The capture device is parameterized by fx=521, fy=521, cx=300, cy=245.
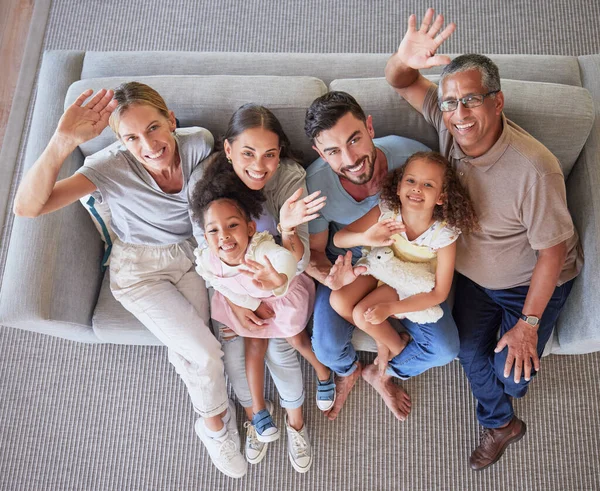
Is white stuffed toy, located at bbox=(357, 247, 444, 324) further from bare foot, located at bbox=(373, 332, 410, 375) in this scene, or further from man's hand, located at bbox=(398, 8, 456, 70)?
man's hand, located at bbox=(398, 8, 456, 70)

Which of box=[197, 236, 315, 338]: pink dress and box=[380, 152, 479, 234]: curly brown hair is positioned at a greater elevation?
box=[380, 152, 479, 234]: curly brown hair

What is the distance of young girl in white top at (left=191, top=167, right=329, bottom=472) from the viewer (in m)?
1.68

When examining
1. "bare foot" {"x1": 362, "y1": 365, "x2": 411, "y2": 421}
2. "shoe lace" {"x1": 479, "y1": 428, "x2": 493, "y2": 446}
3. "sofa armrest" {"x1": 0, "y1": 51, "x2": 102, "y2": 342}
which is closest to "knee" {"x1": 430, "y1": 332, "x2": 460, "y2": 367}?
"bare foot" {"x1": 362, "y1": 365, "x2": 411, "y2": 421}

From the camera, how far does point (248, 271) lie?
5.66ft

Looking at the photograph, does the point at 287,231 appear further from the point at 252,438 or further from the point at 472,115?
the point at 252,438

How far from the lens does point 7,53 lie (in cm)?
280

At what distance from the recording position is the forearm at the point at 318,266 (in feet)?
6.17

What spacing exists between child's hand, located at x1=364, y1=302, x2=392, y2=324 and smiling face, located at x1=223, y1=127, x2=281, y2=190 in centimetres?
58

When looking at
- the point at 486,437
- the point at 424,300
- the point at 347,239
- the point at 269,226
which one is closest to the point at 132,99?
the point at 269,226

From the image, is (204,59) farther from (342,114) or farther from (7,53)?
(7,53)

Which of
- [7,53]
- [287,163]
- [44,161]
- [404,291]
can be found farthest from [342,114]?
[7,53]

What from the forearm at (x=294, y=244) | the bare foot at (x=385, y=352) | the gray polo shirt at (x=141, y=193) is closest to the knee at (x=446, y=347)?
the bare foot at (x=385, y=352)

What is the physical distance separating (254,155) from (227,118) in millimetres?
339

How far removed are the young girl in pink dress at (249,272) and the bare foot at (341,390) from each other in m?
0.20
